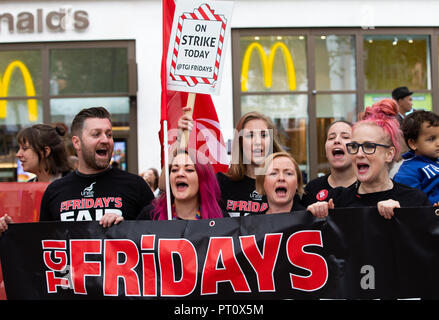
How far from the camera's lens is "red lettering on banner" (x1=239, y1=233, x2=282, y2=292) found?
11.6 feet

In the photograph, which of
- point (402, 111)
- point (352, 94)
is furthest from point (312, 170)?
point (402, 111)

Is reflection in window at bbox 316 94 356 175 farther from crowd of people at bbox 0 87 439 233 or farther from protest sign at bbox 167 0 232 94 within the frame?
protest sign at bbox 167 0 232 94

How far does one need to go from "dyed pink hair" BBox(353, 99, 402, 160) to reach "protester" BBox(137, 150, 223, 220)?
41.9 inches

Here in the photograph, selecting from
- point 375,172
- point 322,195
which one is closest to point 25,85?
point 322,195

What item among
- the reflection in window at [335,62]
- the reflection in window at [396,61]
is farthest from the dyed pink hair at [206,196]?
the reflection in window at [396,61]

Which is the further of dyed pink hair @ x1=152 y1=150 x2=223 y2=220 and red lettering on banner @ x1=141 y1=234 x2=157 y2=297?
dyed pink hair @ x1=152 y1=150 x2=223 y2=220

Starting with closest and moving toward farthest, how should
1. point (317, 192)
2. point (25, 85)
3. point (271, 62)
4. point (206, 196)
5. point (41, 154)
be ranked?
1. point (206, 196)
2. point (317, 192)
3. point (41, 154)
4. point (25, 85)
5. point (271, 62)

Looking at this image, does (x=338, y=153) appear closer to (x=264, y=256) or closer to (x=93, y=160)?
(x=264, y=256)

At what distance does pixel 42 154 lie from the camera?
5059mm

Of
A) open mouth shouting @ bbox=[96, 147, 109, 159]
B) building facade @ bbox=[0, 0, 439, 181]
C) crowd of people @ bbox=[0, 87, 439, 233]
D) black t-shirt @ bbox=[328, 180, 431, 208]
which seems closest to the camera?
black t-shirt @ bbox=[328, 180, 431, 208]

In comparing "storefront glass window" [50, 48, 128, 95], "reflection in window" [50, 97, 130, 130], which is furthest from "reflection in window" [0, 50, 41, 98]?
"reflection in window" [50, 97, 130, 130]

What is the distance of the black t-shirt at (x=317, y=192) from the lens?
425cm

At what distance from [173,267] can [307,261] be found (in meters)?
0.84

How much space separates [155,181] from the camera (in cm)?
893
